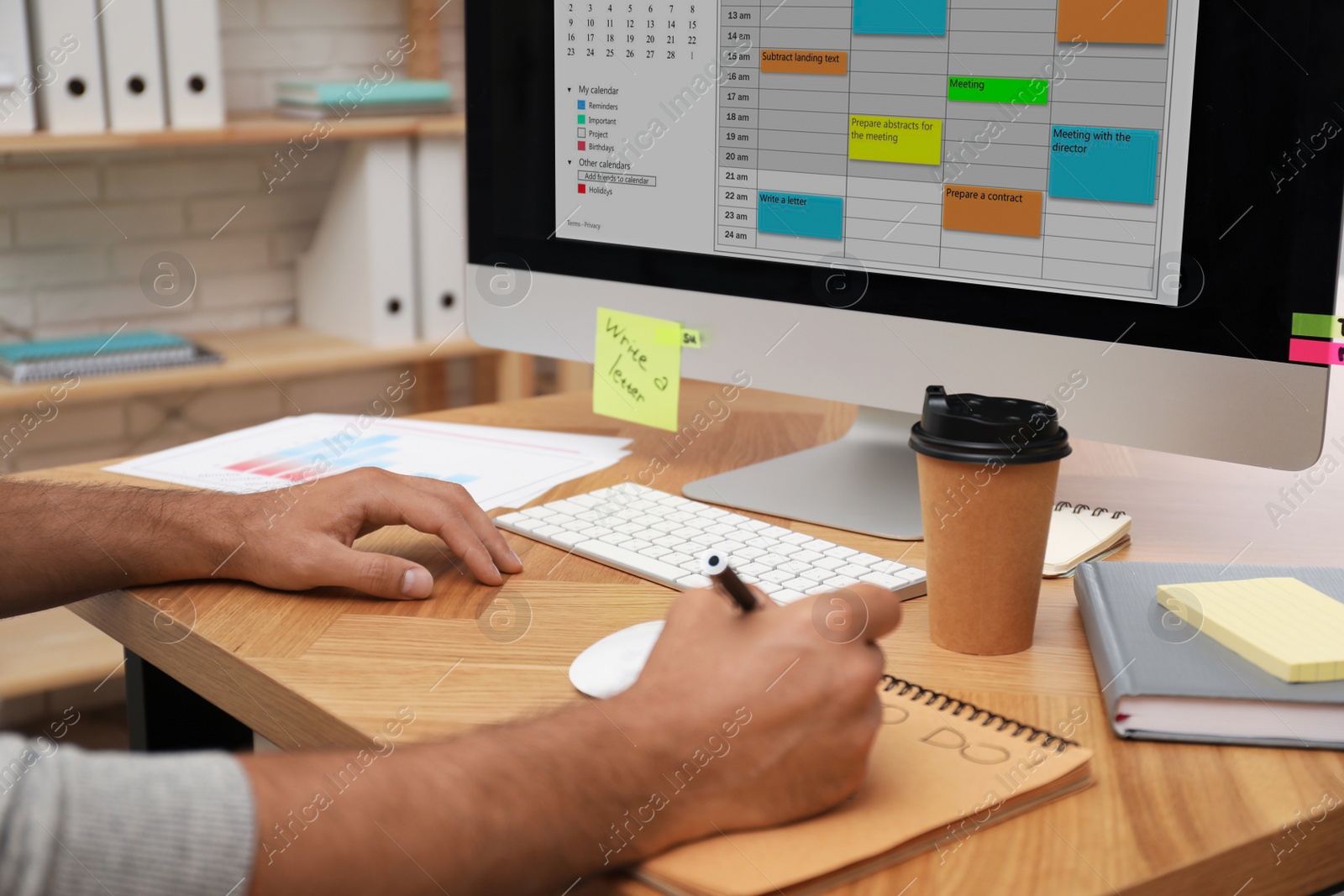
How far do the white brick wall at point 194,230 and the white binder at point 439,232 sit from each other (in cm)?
20

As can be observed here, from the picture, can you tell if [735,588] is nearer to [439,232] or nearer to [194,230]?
[439,232]

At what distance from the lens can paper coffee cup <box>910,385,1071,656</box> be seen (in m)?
0.66

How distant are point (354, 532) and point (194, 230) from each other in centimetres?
167

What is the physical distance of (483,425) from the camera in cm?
125

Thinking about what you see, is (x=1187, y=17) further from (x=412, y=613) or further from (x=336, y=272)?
(x=336, y=272)

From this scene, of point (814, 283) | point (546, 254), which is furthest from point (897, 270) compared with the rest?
point (546, 254)

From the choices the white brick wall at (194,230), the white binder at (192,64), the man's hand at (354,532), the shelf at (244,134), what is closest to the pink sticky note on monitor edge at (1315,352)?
the man's hand at (354,532)

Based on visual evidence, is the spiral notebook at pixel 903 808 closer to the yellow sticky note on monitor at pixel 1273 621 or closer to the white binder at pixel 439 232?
the yellow sticky note on monitor at pixel 1273 621

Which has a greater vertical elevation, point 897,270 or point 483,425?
point 897,270

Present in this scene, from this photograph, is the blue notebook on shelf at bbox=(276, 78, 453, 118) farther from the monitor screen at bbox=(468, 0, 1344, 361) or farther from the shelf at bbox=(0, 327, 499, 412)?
the monitor screen at bbox=(468, 0, 1344, 361)

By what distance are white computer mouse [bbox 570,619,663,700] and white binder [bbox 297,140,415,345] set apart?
5.54ft

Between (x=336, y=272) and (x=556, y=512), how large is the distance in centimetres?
153

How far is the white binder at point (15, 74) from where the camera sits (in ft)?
6.00

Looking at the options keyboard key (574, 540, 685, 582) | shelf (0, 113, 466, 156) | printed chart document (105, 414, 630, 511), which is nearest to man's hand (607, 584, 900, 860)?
keyboard key (574, 540, 685, 582)
